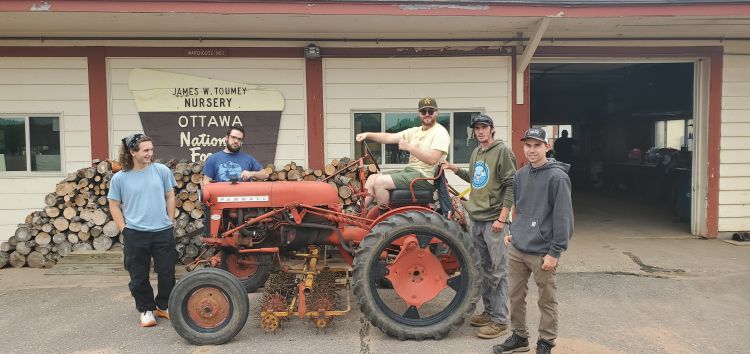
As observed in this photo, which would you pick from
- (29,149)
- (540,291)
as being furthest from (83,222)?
(540,291)

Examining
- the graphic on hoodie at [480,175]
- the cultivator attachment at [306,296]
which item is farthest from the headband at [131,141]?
the graphic on hoodie at [480,175]

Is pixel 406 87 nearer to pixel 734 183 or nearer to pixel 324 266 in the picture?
pixel 324 266

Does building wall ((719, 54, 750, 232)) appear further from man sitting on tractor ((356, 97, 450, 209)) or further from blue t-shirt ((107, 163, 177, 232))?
blue t-shirt ((107, 163, 177, 232))

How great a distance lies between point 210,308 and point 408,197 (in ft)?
5.58

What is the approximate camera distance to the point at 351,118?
6.89 meters

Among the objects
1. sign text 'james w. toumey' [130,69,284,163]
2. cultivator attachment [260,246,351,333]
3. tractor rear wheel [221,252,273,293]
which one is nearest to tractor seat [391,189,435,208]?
cultivator attachment [260,246,351,333]

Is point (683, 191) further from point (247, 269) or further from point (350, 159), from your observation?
point (247, 269)

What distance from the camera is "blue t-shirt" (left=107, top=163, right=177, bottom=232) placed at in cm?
411

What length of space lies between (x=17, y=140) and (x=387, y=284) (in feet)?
17.2

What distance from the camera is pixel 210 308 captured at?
3734 mm

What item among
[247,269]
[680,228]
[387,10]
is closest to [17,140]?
[247,269]

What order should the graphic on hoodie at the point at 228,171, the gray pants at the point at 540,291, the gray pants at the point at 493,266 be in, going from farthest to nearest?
1. the graphic on hoodie at the point at 228,171
2. the gray pants at the point at 493,266
3. the gray pants at the point at 540,291

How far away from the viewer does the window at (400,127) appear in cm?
693

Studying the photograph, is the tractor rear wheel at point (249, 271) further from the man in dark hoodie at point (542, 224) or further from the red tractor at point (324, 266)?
the man in dark hoodie at point (542, 224)
